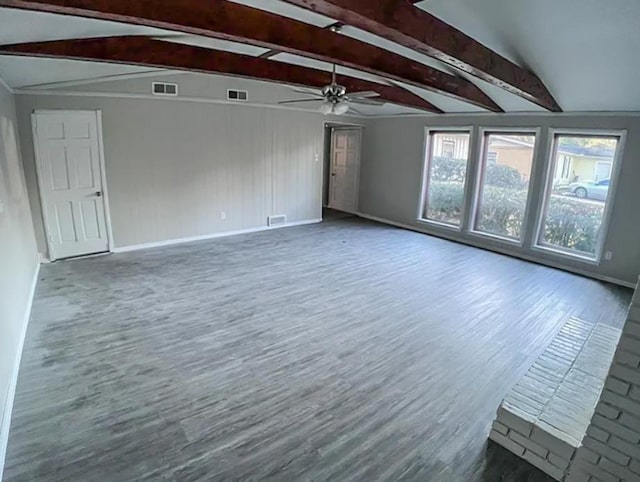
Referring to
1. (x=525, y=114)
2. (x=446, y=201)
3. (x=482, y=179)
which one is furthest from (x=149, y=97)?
(x=525, y=114)

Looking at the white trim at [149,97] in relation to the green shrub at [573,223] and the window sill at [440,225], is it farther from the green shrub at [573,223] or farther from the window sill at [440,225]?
the green shrub at [573,223]

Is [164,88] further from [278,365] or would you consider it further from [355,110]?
[278,365]

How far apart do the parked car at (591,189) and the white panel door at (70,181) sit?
23.7 ft

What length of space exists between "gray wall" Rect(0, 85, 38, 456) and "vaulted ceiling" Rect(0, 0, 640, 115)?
0.74m

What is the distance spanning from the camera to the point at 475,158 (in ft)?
22.9

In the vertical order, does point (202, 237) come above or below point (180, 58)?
below

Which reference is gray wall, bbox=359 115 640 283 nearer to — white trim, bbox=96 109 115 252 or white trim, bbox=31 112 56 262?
white trim, bbox=96 109 115 252

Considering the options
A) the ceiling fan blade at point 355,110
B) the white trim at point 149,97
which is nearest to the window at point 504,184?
the ceiling fan blade at point 355,110

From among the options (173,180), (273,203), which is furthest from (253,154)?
(173,180)

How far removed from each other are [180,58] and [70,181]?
2749 mm

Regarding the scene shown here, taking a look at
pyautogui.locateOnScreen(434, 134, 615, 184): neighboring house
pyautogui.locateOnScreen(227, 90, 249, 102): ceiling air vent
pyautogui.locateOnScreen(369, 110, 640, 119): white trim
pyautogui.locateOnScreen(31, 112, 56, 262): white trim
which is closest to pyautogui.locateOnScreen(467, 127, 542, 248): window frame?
pyautogui.locateOnScreen(434, 134, 615, 184): neighboring house

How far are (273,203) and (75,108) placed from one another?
369cm

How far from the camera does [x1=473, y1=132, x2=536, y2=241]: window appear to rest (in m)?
6.43

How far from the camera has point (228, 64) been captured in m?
4.65
